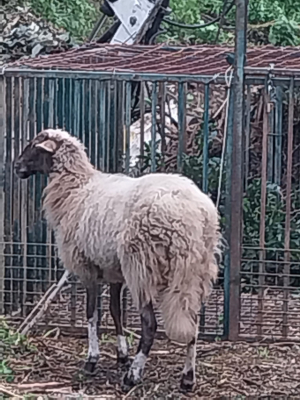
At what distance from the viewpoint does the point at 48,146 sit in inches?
273

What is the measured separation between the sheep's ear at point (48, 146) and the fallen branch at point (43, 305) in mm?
1158

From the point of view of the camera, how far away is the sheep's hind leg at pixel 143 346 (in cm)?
630

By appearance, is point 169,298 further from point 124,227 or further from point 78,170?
point 78,170

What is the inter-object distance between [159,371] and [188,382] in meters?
0.43

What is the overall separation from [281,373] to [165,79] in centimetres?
235

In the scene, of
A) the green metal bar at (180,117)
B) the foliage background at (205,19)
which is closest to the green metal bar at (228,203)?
the green metal bar at (180,117)

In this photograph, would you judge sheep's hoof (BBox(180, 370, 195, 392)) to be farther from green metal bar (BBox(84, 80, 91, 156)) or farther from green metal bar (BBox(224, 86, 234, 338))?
green metal bar (BBox(84, 80, 91, 156))

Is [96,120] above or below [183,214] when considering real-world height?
above

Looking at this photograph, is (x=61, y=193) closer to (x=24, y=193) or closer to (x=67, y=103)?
(x=24, y=193)

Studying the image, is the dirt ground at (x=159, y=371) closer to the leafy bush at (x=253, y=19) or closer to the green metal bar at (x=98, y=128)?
the green metal bar at (x=98, y=128)

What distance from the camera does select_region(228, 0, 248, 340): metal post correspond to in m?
7.40

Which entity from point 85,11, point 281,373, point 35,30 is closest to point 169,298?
point 281,373

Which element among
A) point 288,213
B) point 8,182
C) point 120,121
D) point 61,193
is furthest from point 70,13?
point 61,193

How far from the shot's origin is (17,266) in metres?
7.89
